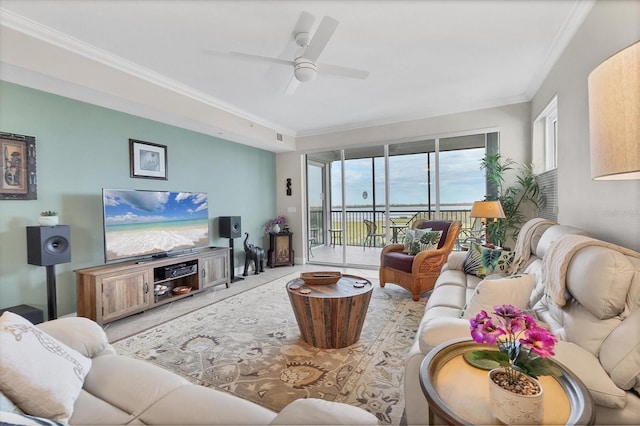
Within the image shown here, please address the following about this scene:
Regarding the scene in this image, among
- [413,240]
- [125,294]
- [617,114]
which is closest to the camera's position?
[617,114]

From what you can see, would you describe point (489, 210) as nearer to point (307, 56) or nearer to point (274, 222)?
point (307, 56)

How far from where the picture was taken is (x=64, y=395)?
1.02 metres

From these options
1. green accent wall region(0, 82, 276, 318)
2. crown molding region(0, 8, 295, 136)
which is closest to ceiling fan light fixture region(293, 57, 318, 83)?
crown molding region(0, 8, 295, 136)

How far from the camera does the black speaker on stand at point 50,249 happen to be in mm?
2580

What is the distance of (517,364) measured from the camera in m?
0.87

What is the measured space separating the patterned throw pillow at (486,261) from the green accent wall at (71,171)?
12.6ft

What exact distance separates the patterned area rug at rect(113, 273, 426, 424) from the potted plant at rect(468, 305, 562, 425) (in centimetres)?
98

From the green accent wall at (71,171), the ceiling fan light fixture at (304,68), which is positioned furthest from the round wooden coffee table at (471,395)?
the green accent wall at (71,171)

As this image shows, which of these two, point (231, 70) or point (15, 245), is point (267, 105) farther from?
point (15, 245)

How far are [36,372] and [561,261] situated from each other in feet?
7.30

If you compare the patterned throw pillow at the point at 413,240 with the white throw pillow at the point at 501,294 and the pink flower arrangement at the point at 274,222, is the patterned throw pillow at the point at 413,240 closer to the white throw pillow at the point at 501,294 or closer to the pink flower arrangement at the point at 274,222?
the white throw pillow at the point at 501,294

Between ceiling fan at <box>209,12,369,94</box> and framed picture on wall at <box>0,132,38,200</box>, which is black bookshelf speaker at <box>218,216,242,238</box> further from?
ceiling fan at <box>209,12,369,94</box>

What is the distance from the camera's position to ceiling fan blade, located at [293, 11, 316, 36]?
2246 millimetres

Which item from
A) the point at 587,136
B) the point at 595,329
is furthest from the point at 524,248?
the point at 595,329
